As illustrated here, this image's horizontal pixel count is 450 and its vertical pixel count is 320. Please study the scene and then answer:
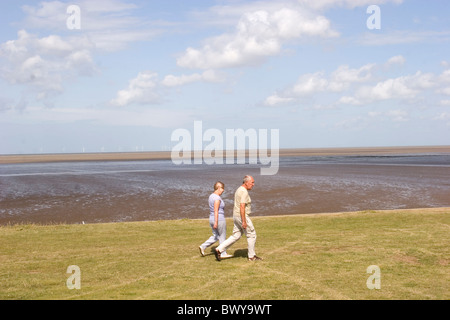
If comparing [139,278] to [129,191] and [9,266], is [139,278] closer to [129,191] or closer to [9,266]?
[9,266]

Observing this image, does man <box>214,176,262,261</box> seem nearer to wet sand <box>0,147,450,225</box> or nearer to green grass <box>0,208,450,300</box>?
green grass <box>0,208,450,300</box>

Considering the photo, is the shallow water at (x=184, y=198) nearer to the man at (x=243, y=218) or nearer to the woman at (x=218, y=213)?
the woman at (x=218, y=213)

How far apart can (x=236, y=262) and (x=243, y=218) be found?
120 cm

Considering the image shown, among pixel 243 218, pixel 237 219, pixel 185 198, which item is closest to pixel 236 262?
pixel 237 219

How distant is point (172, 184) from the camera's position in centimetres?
4288

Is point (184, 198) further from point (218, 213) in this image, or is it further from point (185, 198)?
point (218, 213)

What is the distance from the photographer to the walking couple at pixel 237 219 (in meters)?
11.3

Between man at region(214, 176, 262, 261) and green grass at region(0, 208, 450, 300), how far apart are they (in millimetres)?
415

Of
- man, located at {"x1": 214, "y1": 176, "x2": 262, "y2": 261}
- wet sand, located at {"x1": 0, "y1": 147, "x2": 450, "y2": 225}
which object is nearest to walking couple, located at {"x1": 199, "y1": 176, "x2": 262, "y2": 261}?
man, located at {"x1": 214, "y1": 176, "x2": 262, "y2": 261}

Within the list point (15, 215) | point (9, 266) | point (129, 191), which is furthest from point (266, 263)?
point (129, 191)

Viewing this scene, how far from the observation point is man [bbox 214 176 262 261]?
37.1 ft

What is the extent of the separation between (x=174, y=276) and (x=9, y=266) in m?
4.51

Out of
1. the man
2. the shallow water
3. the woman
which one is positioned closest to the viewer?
the man

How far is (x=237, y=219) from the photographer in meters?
11.6
